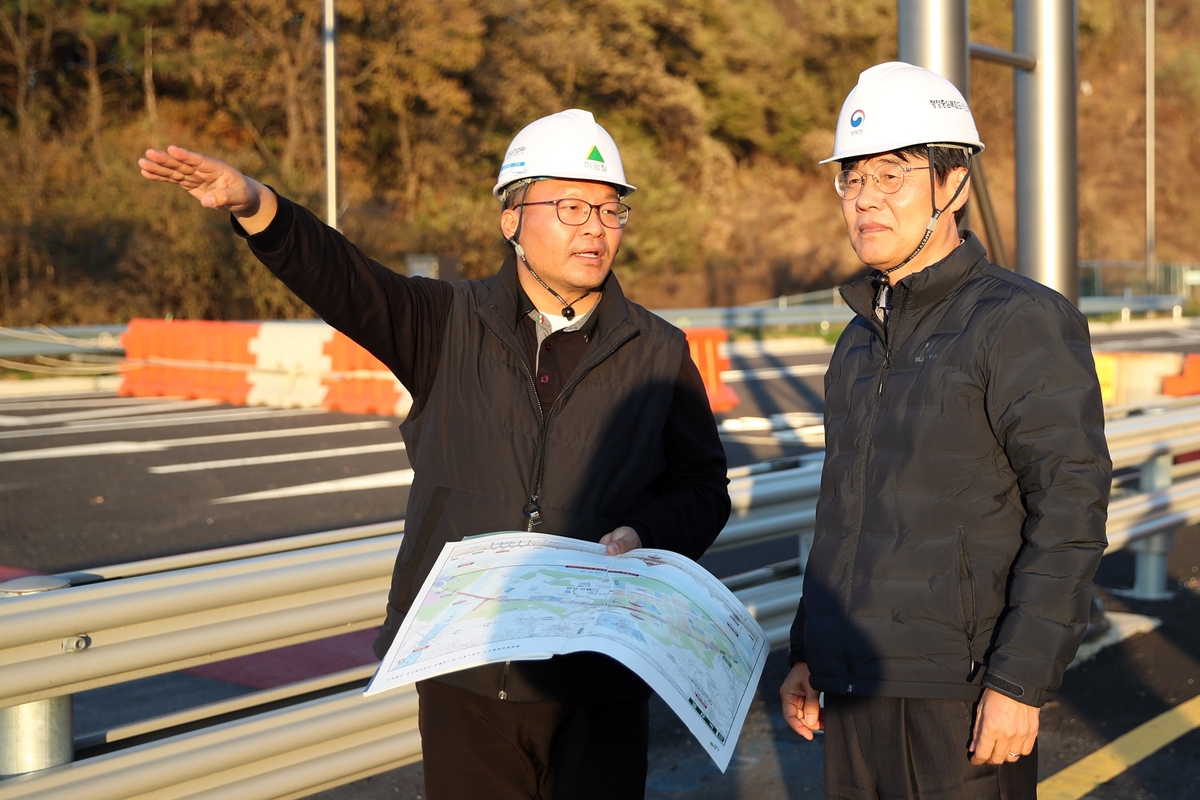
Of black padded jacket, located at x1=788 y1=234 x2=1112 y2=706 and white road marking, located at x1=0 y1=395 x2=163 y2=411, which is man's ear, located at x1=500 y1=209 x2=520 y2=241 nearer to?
black padded jacket, located at x1=788 y1=234 x2=1112 y2=706

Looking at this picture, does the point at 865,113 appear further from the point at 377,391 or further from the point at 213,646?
the point at 377,391

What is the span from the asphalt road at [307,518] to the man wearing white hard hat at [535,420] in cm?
124

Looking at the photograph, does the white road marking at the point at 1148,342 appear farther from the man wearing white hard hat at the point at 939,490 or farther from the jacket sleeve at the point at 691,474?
the man wearing white hard hat at the point at 939,490

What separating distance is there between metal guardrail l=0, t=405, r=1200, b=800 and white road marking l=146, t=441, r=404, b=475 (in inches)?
312

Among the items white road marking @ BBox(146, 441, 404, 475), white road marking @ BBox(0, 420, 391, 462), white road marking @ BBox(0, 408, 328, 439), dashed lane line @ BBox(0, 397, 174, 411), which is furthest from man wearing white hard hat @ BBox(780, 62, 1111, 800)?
dashed lane line @ BBox(0, 397, 174, 411)

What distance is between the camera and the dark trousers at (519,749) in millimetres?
2766

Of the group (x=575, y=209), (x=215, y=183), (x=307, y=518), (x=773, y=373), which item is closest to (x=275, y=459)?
(x=307, y=518)

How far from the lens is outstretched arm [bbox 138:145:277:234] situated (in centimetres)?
251

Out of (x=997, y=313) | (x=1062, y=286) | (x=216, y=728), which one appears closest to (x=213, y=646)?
(x=216, y=728)

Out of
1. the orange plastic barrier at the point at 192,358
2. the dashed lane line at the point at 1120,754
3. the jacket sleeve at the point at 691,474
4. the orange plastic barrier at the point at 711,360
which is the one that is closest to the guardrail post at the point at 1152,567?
the dashed lane line at the point at 1120,754

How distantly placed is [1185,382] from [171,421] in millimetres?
10710

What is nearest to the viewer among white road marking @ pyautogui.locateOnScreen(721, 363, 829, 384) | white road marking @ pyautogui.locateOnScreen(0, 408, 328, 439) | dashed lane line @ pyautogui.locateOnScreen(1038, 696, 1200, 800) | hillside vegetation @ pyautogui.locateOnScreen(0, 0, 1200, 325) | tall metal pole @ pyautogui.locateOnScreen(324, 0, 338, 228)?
dashed lane line @ pyautogui.locateOnScreen(1038, 696, 1200, 800)

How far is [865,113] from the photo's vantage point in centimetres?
275

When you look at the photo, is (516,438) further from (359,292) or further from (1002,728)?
(1002,728)
